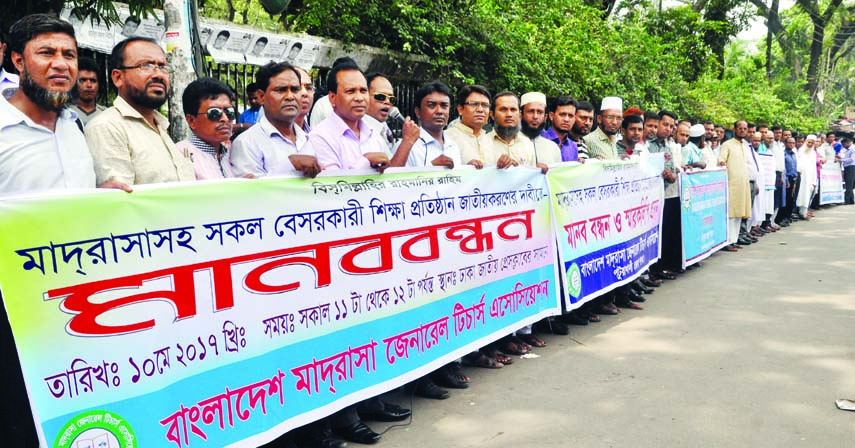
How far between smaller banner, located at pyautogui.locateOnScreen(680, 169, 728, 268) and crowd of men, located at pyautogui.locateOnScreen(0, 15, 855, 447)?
1.00 metres

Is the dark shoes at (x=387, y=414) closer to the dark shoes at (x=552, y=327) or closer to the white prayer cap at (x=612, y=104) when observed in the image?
the dark shoes at (x=552, y=327)

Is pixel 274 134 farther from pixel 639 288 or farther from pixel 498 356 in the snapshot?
pixel 639 288

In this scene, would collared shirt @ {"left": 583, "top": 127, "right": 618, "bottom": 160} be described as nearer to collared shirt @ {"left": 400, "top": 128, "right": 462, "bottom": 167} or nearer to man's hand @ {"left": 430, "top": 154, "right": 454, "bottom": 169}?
collared shirt @ {"left": 400, "top": 128, "right": 462, "bottom": 167}

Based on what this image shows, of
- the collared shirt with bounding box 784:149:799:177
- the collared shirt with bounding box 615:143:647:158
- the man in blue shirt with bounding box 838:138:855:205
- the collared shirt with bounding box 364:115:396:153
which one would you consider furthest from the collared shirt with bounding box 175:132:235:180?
the man in blue shirt with bounding box 838:138:855:205

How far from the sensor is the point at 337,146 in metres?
4.34

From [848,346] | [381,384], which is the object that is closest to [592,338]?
[848,346]

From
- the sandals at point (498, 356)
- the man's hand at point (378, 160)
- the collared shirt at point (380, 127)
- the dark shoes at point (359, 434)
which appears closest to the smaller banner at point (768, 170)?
the sandals at point (498, 356)

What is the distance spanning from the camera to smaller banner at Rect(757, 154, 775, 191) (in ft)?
43.4

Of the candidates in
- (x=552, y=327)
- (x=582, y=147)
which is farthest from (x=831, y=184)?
(x=552, y=327)

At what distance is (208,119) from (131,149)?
26.7 inches

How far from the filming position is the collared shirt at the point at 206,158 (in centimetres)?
381

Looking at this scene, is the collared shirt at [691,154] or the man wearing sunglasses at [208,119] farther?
the collared shirt at [691,154]

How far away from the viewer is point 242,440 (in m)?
3.21

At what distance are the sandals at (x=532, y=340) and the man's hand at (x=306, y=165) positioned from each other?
2736 mm
